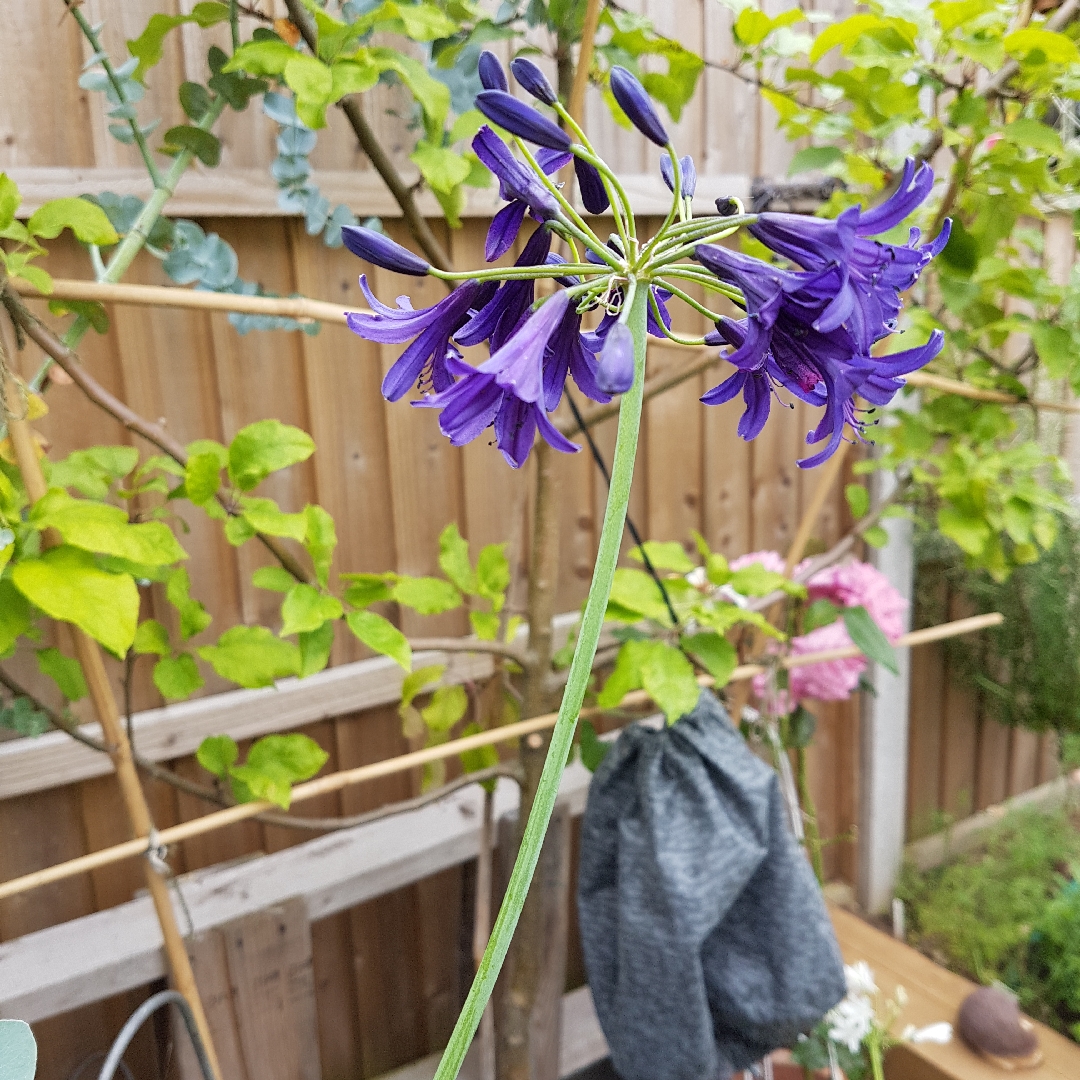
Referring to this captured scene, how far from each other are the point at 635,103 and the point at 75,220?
23.6 inches

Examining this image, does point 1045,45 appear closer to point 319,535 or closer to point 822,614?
point 822,614

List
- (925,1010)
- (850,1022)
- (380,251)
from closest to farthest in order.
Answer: (380,251)
(850,1022)
(925,1010)

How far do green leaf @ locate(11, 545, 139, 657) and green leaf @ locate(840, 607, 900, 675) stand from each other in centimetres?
107

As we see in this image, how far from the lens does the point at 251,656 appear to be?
0.99m

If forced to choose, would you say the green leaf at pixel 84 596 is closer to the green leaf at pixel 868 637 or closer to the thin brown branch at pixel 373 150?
the thin brown branch at pixel 373 150

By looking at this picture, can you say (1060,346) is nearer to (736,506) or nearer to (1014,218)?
(1014,218)

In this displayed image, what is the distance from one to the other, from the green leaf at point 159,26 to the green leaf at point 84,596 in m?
0.63

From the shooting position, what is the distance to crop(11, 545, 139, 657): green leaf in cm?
68

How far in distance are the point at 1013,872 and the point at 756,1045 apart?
5.30 feet

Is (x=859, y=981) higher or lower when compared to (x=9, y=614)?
lower

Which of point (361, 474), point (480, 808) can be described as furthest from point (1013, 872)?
point (361, 474)

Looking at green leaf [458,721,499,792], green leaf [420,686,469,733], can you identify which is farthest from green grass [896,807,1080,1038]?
green leaf [420,686,469,733]

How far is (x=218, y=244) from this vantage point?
41.5 inches

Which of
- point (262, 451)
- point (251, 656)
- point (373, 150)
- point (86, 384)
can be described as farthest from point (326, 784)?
point (373, 150)
